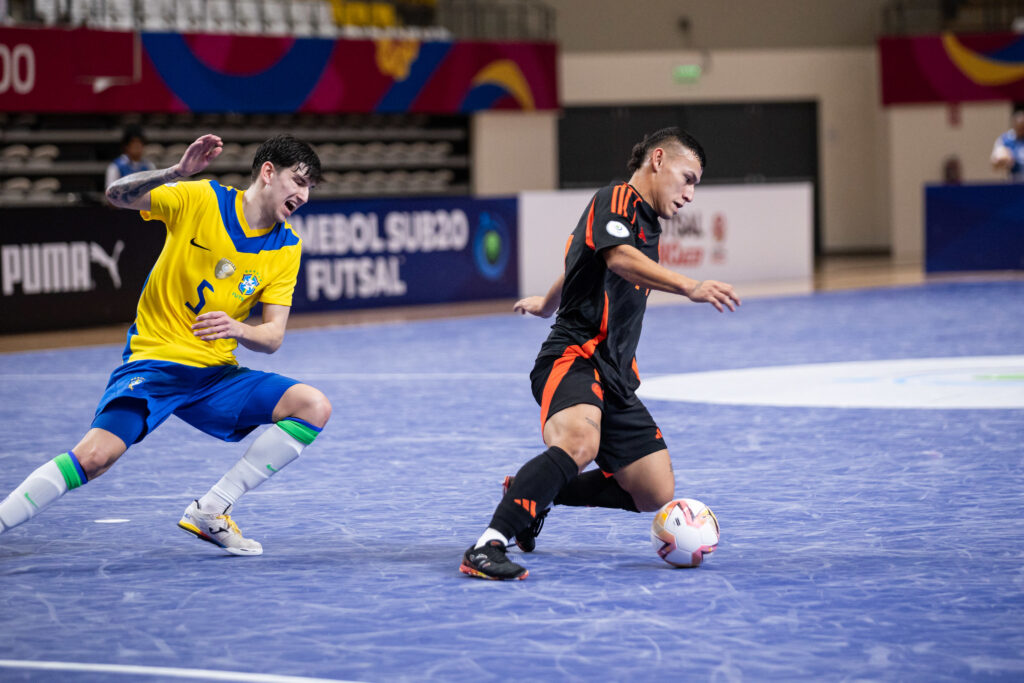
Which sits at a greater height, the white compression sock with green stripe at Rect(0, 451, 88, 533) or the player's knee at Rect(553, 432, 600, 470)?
the player's knee at Rect(553, 432, 600, 470)

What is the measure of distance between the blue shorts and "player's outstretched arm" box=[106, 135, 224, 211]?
0.60 meters

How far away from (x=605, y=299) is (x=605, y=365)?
0.24m

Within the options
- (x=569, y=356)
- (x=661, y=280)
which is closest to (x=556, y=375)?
(x=569, y=356)

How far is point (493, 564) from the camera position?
5.06m

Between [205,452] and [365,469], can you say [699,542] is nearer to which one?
[365,469]

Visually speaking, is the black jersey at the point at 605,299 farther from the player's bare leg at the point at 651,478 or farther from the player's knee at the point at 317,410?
the player's knee at the point at 317,410

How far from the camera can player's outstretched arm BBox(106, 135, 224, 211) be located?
5.27m

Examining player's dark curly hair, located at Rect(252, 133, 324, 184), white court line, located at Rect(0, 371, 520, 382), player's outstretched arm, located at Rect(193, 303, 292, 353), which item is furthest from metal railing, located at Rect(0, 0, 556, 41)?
player's outstretched arm, located at Rect(193, 303, 292, 353)

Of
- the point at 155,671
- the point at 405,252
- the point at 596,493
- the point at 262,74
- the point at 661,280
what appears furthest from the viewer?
the point at 262,74

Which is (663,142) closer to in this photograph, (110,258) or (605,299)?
(605,299)

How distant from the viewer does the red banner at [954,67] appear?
2852 cm

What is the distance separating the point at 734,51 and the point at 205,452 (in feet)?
76.8

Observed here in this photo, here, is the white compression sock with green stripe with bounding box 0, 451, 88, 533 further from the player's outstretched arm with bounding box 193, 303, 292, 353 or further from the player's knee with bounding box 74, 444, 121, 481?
the player's outstretched arm with bounding box 193, 303, 292, 353

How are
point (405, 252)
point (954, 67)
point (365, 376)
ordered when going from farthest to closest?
1. point (954, 67)
2. point (405, 252)
3. point (365, 376)
